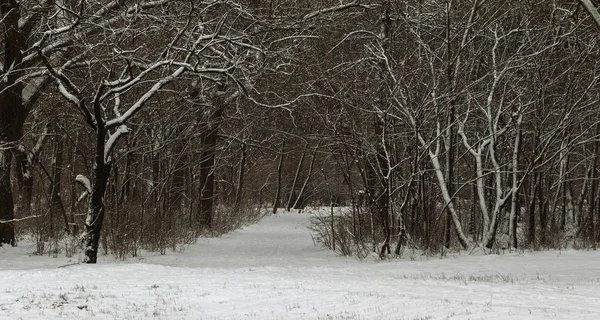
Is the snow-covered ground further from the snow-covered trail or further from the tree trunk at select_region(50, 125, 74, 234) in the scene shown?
the tree trunk at select_region(50, 125, 74, 234)

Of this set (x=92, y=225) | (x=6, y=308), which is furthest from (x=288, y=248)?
(x=6, y=308)

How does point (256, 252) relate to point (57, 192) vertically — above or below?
below

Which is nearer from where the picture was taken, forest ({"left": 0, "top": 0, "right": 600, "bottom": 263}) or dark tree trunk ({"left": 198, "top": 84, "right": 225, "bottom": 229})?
forest ({"left": 0, "top": 0, "right": 600, "bottom": 263})

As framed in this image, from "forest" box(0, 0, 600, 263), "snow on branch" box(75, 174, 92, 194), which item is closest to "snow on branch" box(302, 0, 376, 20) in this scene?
"forest" box(0, 0, 600, 263)

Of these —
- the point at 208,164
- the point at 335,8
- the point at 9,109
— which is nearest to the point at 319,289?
the point at 335,8

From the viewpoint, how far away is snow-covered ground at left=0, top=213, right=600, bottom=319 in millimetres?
8344

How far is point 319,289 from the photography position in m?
9.86

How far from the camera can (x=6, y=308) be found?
29.9 ft

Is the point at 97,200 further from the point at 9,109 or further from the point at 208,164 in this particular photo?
the point at 208,164

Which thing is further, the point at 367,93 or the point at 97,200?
the point at 367,93

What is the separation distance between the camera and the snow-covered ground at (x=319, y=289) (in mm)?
8344

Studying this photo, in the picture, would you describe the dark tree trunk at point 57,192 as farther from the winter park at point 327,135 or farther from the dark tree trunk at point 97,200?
the dark tree trunk at point 97,200

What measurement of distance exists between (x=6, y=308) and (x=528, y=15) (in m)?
13.0

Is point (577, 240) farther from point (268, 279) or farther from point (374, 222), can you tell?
point (268, 279)
